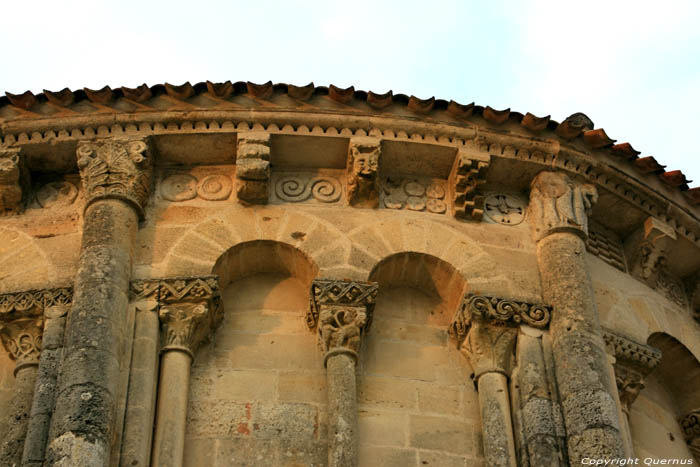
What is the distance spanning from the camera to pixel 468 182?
1087 cm

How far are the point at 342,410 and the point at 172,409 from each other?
49.2 inches

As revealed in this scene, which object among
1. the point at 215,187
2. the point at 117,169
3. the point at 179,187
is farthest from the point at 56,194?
the point at 215,187

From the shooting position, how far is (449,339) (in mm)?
10273

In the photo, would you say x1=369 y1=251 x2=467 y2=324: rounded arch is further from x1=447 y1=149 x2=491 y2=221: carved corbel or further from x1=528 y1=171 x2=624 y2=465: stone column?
x1=528 y1=171 x2=624 y2=465: stone column

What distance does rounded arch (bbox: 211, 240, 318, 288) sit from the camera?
1027 cm

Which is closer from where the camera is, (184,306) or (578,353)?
(578,353)

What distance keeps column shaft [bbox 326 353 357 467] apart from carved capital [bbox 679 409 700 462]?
3.42 metres

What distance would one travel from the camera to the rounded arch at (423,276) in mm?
10398

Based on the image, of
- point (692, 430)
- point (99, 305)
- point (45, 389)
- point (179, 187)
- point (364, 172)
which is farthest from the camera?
point (692, 430)

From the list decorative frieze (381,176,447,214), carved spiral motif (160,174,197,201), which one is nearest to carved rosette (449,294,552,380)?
decorative frieze (381,176,447,214)

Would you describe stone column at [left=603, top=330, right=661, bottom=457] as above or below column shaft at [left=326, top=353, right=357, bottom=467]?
above

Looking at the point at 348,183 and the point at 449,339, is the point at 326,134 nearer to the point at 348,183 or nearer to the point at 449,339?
the point at 348,183

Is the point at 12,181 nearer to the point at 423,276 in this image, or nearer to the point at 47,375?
the point at 47,375

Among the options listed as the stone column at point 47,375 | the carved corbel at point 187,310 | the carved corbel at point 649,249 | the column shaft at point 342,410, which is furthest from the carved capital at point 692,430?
the stone column at point 47,375
